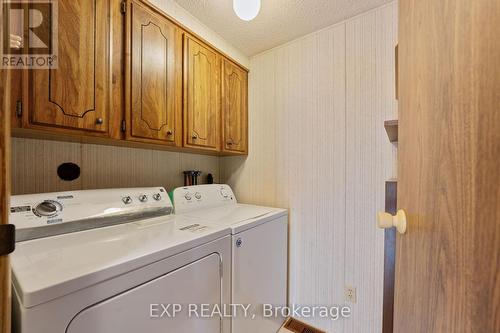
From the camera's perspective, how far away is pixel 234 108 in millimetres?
1870

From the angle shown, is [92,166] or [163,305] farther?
[92,166]

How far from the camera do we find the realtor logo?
0.77 m

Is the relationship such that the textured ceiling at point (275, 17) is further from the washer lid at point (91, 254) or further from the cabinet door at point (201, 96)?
the washer lid at point (91, 254)

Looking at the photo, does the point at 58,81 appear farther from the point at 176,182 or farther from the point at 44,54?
the point at 176,182

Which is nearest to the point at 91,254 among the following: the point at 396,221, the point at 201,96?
the point at 396,221

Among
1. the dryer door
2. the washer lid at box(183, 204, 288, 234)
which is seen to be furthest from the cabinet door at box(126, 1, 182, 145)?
the dryer door

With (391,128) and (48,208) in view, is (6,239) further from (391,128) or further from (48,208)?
(391,128)

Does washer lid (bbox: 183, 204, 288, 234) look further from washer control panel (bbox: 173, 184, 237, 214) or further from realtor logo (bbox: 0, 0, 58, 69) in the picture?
realtor logo (bbox: 0, 0, 58, 69)

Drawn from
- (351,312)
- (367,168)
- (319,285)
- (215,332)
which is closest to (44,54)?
(215,332)

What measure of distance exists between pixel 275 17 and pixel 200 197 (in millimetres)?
1452

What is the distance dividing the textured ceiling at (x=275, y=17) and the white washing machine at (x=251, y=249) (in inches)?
50.4

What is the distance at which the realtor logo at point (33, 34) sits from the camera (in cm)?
77

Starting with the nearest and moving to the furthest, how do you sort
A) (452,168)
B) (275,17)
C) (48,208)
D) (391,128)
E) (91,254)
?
(452,168) < (91,254) < (48,208) < (391,128) < (275,17)

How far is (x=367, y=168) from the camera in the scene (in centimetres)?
145
